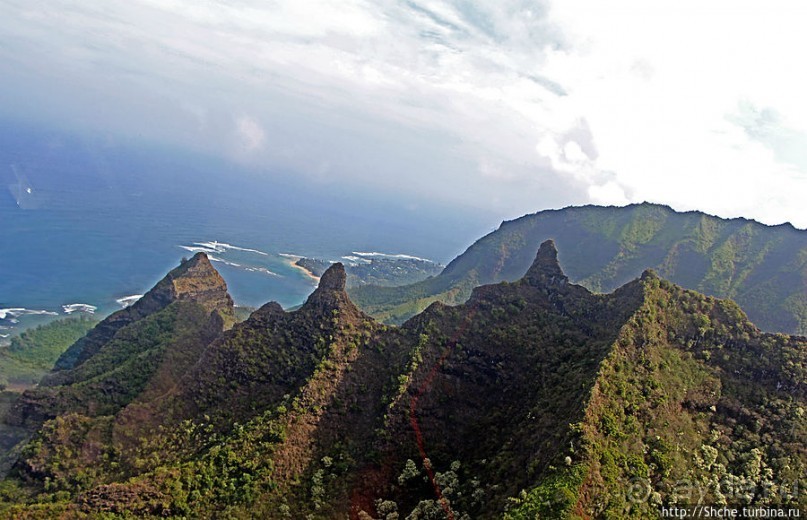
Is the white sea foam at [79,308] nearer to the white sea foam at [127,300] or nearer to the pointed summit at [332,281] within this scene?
the white sea foam at [127,300]

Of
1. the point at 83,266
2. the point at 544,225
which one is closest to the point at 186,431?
the point at 544,225

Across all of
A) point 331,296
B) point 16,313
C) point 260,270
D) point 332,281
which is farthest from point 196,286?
point 260,270

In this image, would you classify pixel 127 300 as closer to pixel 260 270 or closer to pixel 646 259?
pixel 260 270

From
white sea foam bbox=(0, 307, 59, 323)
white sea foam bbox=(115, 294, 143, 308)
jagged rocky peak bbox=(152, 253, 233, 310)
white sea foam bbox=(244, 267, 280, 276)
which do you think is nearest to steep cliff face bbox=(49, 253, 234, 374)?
jagged rocky peak bbox=(152, 253, 233, 310)

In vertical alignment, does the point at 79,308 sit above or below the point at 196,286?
below

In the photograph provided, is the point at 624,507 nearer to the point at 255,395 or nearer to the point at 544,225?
the point at 255,395

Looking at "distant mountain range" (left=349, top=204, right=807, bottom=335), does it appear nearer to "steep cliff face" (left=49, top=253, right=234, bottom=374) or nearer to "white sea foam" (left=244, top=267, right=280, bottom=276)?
"steep cliff face" (left=49, top=253, right=234, bottom=374)
